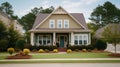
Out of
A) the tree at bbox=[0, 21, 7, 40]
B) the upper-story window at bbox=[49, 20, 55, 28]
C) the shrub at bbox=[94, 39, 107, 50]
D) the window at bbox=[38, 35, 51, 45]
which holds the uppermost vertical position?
the upper-story window at bbox=[49, 20, 55, 28]

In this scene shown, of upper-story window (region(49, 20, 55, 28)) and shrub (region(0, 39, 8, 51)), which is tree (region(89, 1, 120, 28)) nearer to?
upper-story window (region(49, 20, 55, 28))

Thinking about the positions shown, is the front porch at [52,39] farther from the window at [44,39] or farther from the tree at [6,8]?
the tree at [6,8]

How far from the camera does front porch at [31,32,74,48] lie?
37.9 m

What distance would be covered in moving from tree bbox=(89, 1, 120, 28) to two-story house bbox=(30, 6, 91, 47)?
37.0 m

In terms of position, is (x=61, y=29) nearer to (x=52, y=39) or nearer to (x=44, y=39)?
(x=52, y=39)

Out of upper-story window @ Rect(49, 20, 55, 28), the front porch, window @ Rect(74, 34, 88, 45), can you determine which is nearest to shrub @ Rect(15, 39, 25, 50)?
the front porch

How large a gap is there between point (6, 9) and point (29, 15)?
19.1 m

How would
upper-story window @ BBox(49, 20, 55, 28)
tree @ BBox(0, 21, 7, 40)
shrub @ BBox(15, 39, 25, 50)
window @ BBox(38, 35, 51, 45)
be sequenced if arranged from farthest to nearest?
window @ BBox(38, 35, 51, 45) → upper-story window @ BBox(49, 20, 55, 28) → tree @ BBox(0, 21, 7, 40) → shrub @ BBox(15, 39, 25, 50)

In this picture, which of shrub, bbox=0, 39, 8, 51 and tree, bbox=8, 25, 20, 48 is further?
tree, bbox=8, 25, 20, 48

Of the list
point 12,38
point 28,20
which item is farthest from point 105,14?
point 12,38

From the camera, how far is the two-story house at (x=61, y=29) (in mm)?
37312

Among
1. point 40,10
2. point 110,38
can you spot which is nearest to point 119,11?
point 40,10

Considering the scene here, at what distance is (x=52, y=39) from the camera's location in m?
38.8

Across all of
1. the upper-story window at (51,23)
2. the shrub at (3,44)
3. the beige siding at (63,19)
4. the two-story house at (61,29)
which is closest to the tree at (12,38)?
the shrub at (3,44)
